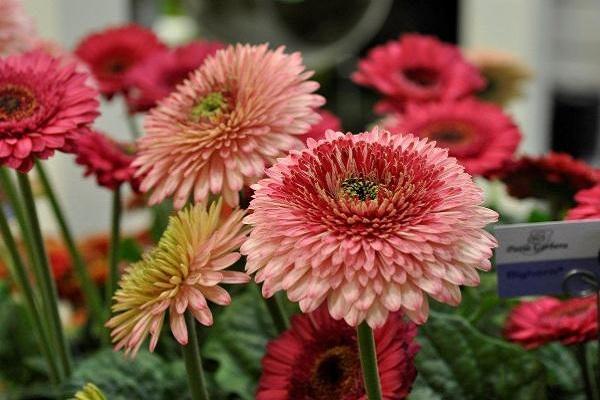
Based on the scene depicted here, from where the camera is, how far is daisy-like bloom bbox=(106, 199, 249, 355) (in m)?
0.29

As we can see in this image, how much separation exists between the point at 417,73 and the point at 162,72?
0.18m

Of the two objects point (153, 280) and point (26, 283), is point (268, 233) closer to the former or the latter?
point (153, 280)

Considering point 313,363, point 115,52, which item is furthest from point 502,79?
point 313,363

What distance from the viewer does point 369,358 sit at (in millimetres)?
281

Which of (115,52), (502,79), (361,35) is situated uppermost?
(115,52)

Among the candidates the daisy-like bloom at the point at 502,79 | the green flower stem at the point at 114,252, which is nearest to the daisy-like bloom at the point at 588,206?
the green flower stem at the point at 114,252

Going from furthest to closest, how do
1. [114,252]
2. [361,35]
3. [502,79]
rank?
[361,35]
[502,79]
[114,252]

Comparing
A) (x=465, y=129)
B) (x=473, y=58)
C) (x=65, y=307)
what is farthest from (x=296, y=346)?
(x=473, y=58)

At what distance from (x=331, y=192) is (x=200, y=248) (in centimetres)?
5

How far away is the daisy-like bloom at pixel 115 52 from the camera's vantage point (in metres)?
0.54

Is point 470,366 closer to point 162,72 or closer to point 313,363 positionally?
point 313,363

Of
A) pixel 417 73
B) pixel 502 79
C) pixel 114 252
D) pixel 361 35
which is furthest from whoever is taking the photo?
pixel 361 35

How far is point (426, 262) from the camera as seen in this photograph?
0.85 ft

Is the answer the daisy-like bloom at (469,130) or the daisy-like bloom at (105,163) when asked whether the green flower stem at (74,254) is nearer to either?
the daisy-like bloom at (105,163)
